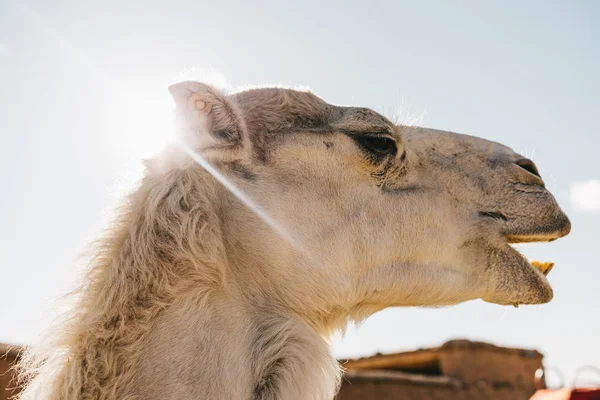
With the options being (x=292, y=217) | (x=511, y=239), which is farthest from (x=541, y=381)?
(x=292, y=217)

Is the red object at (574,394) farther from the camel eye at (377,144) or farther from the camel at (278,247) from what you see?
the camel eye at (377,144)

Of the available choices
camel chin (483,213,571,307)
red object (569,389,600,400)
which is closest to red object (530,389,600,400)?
red object (569,389,600,400)

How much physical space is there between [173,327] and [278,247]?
0.53 meters

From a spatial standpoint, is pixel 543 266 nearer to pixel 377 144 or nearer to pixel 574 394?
pixel 377 144

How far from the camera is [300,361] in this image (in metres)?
2.40

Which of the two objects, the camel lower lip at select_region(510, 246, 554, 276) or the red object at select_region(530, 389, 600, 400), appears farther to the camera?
the red object at select_region(530, 389, 600, 400)

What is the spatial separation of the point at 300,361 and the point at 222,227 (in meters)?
0.59

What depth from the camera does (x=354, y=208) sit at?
2648mm

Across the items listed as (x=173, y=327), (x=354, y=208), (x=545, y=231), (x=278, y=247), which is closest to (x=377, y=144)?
(x=354, y=208)

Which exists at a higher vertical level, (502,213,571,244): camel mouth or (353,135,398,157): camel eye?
(353,135,398,157): camel eye

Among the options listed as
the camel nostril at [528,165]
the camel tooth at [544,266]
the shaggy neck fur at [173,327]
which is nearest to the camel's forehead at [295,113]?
the shaggy neck fur at [173,327]

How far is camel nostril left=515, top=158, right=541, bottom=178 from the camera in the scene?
2.87m

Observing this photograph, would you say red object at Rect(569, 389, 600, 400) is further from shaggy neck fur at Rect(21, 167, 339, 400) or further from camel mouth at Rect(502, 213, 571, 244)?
shaggy neck fur at Rect(21, 167, 339, 400)

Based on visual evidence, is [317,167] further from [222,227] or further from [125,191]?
[125,191]
